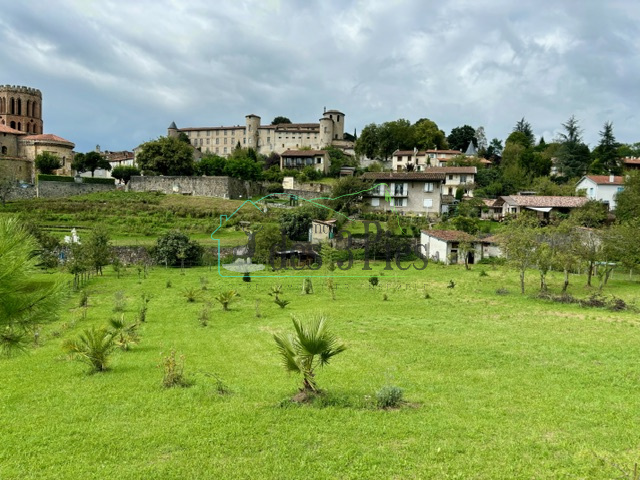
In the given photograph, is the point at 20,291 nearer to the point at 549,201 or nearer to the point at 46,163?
the point at 549,201

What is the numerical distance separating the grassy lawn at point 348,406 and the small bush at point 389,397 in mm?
231

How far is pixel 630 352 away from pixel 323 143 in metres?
87.4

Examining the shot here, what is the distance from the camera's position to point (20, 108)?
8081cm

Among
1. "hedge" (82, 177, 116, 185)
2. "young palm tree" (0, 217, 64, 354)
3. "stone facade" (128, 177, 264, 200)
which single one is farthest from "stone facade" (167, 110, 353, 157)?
"young palm tree" (0, 217, 64, 354)

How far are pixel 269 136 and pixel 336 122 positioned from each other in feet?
48.6

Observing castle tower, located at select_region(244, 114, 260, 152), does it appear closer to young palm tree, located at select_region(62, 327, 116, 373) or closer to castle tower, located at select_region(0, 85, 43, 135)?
castle tower, located at select_region(0, 85, 43, 135)

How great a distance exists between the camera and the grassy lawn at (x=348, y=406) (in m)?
6.28

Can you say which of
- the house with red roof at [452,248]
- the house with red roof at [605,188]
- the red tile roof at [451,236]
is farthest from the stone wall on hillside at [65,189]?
the house with red roof at [605,188]

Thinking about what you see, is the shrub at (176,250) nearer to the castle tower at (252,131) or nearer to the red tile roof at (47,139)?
the red tile roof at (47,139)

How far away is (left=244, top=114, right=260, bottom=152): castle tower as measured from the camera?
330ft

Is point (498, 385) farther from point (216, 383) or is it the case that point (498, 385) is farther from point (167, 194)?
point (167, 194)

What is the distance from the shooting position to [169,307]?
19.8 metres

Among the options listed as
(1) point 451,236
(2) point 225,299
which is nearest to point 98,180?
(1) point 451,236

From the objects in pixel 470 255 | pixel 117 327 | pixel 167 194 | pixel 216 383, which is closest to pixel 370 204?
pixel 470 255
